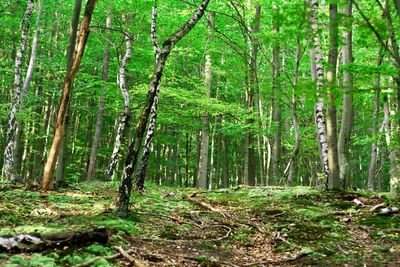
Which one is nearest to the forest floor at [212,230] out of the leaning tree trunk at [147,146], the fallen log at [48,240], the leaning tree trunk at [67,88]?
the fallen log at [48,240]

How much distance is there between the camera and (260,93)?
62.1ft

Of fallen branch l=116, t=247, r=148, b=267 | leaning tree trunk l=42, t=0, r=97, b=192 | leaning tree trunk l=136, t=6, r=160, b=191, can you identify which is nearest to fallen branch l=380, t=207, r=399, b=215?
leaning tree trunk l=136, t=6, r=160, b=191

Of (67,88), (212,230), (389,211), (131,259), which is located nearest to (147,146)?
(67,88)

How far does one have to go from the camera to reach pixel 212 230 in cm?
819

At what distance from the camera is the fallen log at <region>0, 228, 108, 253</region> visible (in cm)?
487

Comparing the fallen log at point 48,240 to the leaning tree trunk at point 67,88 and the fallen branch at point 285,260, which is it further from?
Result: the leaning tree trunk at point 67,88

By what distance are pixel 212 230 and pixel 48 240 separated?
12.8 feet

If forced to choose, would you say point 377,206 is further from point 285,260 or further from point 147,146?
point 147,146

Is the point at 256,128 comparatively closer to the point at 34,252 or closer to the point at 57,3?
the point at 57,3

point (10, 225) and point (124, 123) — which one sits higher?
point (124, 123)

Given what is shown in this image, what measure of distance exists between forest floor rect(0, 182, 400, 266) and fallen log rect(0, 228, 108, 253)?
0.42 feet

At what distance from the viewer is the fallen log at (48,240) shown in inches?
192

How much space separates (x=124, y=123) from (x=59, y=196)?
21.2ft

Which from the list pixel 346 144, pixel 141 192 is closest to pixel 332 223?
pixel 346 144
